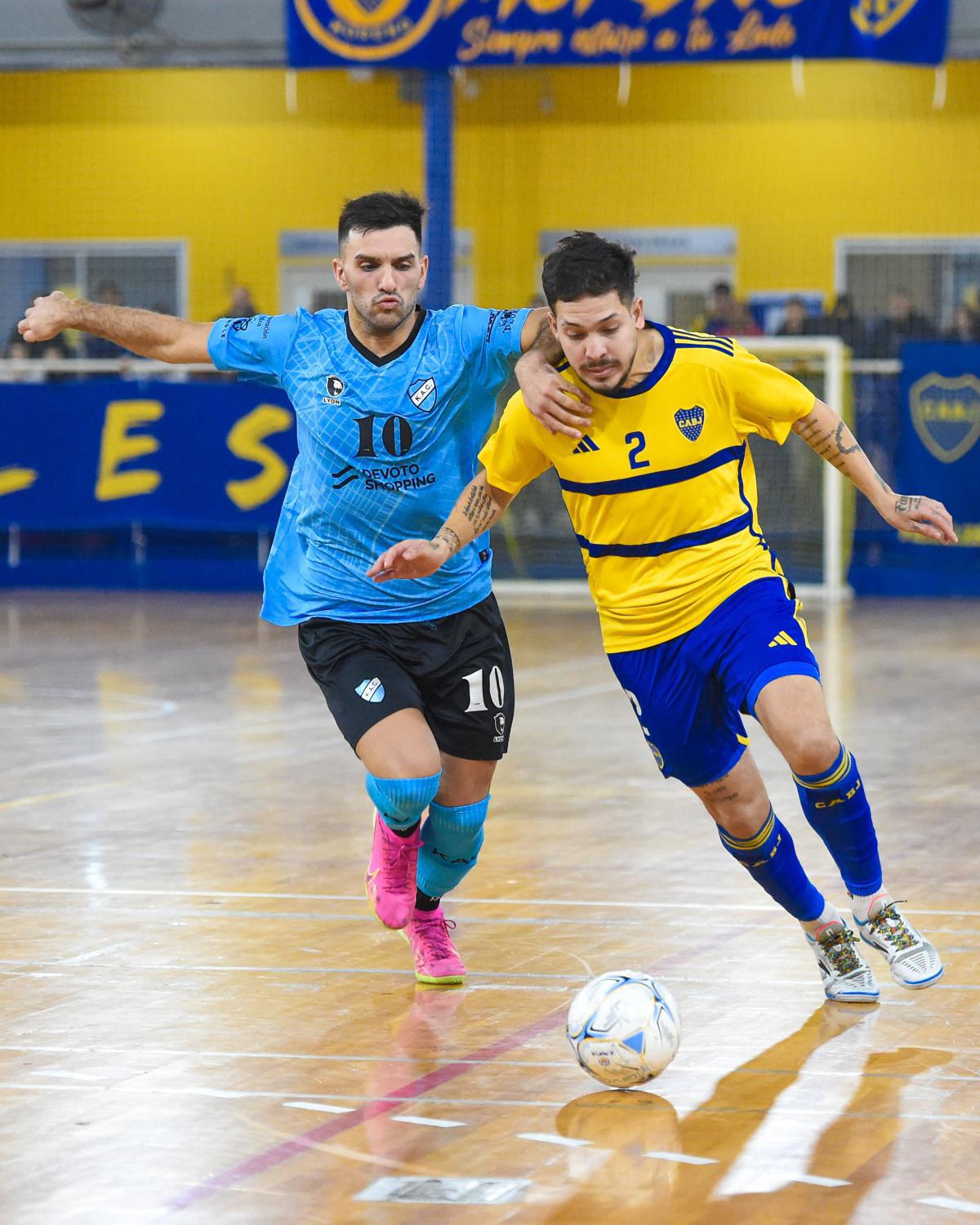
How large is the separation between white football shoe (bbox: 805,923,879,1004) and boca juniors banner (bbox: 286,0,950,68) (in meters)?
14.7

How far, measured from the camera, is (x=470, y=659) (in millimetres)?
5727

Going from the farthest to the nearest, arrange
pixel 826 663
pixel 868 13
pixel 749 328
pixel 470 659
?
pixel 749 328 < pixel 868 13 < pixel 826 663 < pixel 470 659

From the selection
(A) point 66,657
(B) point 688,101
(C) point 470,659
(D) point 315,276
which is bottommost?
(A) point 66,657

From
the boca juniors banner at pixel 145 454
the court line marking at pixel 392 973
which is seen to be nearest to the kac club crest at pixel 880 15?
the boca juniors banner at pixel 145 454

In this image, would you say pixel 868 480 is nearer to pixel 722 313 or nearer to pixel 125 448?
pixel 722 313

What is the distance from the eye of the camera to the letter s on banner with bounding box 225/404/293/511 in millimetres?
19766

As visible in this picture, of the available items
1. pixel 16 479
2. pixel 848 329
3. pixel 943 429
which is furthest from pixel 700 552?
pixel 16 479

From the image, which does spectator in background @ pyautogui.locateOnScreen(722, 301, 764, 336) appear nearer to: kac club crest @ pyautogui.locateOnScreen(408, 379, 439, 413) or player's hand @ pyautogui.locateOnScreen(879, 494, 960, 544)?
kac club crest @ pyautogui.locateOnScreen(408, 379, 439, 413)

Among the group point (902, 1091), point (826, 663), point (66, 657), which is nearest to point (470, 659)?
point (902, 1091)

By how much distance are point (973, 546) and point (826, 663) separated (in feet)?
22.0

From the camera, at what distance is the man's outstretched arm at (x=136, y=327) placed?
5.68 metres

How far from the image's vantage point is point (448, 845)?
5.77 metres

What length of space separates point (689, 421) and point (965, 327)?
15283 mm

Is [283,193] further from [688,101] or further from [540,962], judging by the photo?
[540,962]
